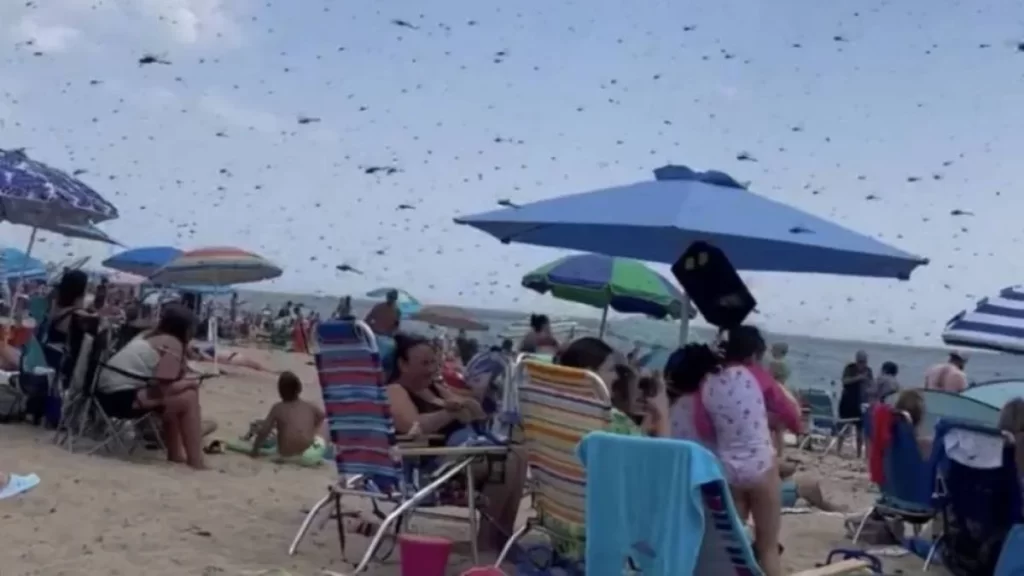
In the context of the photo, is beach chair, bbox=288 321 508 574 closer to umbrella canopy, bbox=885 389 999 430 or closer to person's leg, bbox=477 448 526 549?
person's leg, bbox=477 448 526 549

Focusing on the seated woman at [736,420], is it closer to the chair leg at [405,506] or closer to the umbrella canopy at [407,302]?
the chair leg at [405,506]

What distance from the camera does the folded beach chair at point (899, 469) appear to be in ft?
19.4

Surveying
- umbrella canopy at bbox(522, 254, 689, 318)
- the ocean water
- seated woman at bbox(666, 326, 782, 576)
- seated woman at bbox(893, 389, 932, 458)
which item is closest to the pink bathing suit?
seated woman at bbox(666, 326, 782, 576)

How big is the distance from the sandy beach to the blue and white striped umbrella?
63.4 inches

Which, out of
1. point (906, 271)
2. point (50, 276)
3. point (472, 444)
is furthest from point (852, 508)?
point (50, 276)

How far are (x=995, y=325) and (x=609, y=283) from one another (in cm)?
428

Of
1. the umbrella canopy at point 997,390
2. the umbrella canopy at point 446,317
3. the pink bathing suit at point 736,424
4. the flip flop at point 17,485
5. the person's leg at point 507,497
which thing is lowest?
the flip flop at point 17,485

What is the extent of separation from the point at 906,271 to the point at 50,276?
23015 millimetres

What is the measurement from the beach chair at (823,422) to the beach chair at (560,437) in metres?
11.0

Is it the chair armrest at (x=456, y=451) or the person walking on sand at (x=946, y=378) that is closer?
the chair armrest at (x=456, y=451)

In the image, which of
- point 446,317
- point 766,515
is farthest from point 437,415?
point 446,317

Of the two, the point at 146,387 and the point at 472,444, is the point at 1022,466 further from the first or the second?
the point at 146,387

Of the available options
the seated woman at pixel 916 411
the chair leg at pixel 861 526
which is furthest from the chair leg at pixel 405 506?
the chair leg at pixel 861 526

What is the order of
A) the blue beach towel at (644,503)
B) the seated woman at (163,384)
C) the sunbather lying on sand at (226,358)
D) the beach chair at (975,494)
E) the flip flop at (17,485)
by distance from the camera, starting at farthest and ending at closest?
the sunbather lying on sand at (226,358) → the seated woman at (163,384) → the flip flop at (17,485) → the beach chair at (975,494) → the blue beach towel at (644,503)
